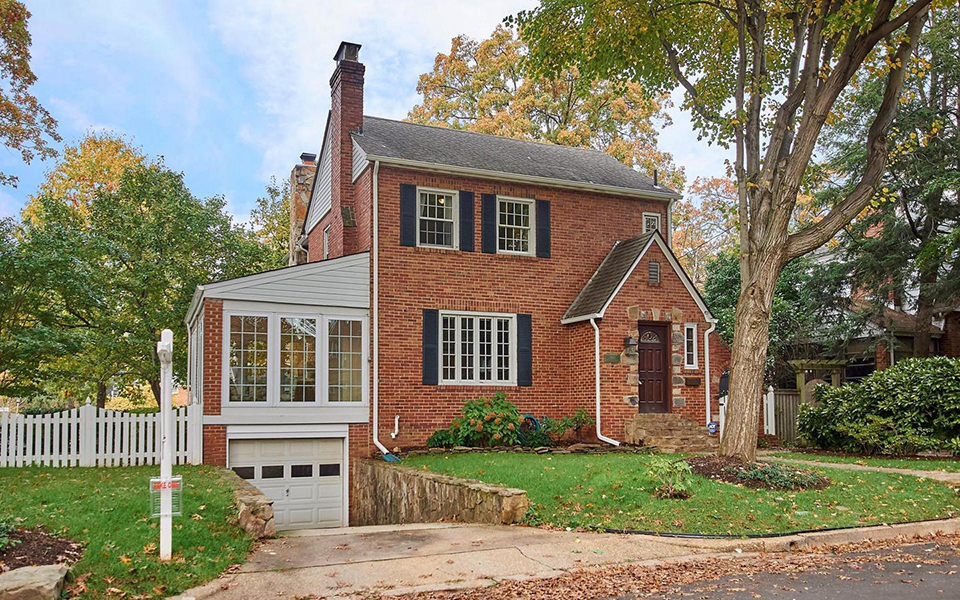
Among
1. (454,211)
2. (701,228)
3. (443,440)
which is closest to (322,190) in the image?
(454,211)

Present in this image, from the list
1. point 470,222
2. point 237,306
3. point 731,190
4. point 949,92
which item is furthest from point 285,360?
point 731,190

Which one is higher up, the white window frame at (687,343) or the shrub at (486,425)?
the white window frame at (687,343)

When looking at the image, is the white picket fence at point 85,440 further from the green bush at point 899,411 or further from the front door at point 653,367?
the green bush at point 899,411

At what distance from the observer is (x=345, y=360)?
54.4ft

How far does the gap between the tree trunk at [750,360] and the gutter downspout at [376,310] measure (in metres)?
6.91

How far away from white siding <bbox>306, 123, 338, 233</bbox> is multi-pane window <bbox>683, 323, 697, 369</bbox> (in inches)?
363

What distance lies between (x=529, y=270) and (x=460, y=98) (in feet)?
61.8

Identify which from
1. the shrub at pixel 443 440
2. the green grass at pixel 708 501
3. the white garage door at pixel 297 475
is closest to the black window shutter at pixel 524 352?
the shrub at pixel 443 440

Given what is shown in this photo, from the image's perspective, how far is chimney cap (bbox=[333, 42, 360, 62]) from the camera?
19.2 meters

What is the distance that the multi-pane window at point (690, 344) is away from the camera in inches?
730

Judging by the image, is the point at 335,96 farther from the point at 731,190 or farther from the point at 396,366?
the point at 731,190

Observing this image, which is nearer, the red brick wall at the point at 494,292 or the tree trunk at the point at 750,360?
the tree trunk at the point at 750,360

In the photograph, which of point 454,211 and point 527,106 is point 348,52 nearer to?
point 454,211

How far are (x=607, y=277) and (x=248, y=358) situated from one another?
8.04 metres
